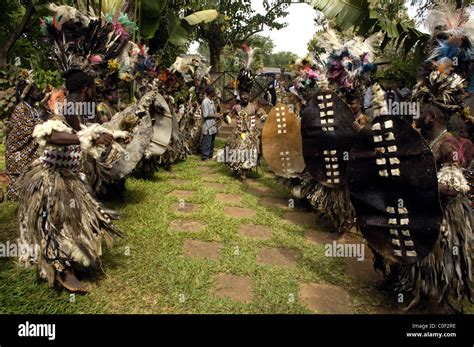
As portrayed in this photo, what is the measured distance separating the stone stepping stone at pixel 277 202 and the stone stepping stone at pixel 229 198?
0.41m

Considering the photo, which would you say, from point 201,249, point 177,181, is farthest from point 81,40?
point 201,249

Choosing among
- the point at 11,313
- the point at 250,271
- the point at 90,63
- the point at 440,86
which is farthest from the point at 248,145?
the point at 11,313

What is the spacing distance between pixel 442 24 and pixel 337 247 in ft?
8.59

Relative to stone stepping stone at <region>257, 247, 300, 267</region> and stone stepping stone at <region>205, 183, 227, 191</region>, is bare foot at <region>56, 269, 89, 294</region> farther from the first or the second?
stone stepping stone at <region>205, 183, 227, 191</region>

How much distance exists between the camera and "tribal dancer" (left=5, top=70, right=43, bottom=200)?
14.8 feet

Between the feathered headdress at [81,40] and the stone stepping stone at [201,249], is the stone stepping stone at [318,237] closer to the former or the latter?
the stone stepping stone at [201,249]

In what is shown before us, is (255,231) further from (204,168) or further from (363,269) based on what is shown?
(204,168)

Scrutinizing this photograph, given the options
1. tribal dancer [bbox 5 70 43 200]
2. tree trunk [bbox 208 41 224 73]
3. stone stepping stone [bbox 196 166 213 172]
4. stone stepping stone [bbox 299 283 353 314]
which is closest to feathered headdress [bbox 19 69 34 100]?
tribal dancer [bbox 5 70 43 200]

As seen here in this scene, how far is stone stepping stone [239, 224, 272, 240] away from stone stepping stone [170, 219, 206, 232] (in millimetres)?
535

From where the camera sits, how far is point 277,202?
19.4 feet

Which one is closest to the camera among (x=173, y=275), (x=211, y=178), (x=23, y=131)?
(x=173, y=275)

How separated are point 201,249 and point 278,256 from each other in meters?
0.89
